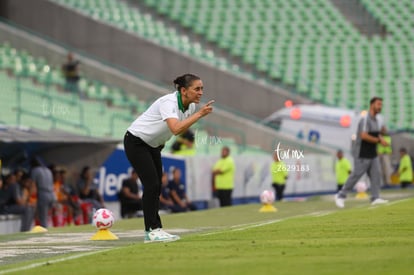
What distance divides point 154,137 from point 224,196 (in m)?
15.7

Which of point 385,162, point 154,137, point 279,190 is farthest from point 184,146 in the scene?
point 154,137

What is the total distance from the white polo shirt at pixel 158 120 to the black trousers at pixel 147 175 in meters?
0.10

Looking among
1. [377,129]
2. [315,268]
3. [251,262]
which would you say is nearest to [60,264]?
[251,262]

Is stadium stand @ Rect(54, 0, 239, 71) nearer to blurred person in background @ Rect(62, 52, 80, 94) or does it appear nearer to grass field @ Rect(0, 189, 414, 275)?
blurred person in background @ Rect(62, 52, 80, 94)

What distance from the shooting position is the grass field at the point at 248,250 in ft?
31.3

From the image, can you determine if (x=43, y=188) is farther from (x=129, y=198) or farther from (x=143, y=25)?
(x=143, y=25)

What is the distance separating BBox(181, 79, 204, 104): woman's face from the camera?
500 inches

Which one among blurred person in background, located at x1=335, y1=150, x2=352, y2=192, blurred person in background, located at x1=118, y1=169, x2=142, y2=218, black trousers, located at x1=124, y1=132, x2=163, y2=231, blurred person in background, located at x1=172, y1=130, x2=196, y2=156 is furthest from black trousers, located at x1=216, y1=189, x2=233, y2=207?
black trousers, located at x1=124, y1=132, x2=163, y2=231

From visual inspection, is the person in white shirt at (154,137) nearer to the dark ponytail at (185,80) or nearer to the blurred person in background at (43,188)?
the dark ponytail at (185,80)

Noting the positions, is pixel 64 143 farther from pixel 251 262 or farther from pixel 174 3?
pixel 174 3

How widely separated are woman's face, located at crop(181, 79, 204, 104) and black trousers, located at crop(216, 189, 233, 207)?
15982 mm

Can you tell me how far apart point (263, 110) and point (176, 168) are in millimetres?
12083

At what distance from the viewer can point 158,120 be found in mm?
12945

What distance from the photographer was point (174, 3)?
44.8 metres
